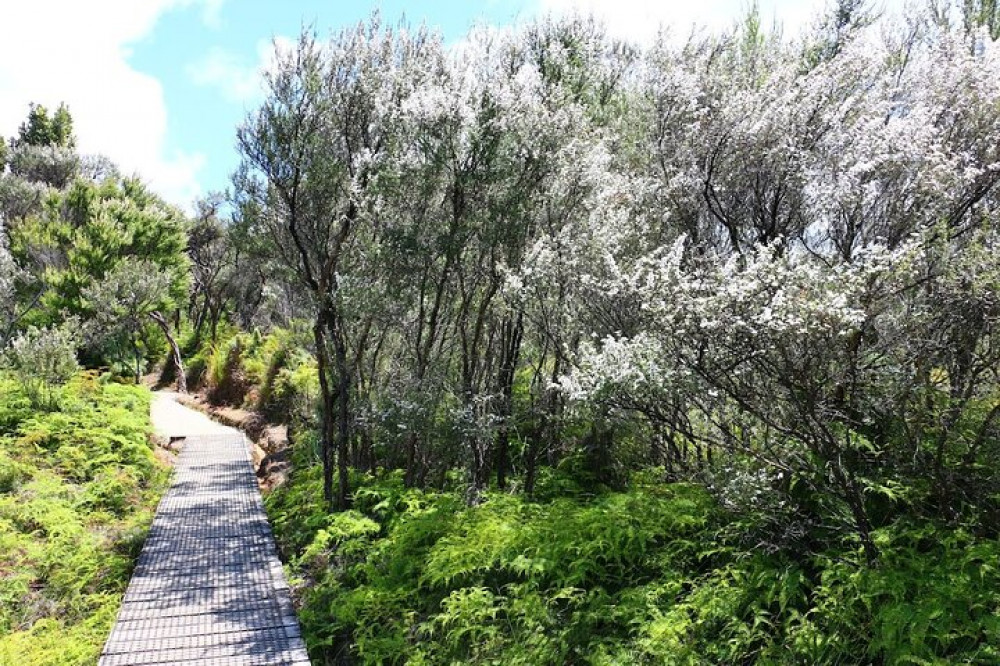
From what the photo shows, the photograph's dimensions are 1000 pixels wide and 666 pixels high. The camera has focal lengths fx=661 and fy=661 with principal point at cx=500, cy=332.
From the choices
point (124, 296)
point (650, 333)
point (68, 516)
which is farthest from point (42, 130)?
point (650, 333)

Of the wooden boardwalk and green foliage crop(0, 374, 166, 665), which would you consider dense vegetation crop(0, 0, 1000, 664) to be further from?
green foliage crop(0, 374, 166, 665)

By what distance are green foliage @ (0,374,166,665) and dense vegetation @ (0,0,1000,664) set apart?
105 cm

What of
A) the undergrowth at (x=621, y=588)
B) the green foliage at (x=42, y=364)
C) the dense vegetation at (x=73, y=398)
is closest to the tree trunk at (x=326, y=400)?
the undergrowth at (x=621, y=588)

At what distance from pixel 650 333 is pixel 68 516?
10101mm

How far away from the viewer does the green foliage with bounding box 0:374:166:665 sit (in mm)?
7594

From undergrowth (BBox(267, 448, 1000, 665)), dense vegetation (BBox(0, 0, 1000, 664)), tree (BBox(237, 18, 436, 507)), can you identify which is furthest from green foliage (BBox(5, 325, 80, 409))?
undergrowth (BBox(267, 448, 1000, 665))

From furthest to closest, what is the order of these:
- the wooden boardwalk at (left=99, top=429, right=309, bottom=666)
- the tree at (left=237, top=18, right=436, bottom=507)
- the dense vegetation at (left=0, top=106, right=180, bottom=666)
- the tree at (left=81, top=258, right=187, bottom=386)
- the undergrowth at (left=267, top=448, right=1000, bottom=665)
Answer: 1. the tree at (left=81, top=258, right=187, bottom=386)
2. the tree at (left=237, top=18, right=436, bottom=507)
3. the dense vegetation at (left=0, top=106, right=180, bottom=666)
4. the wooden boardwalk at (left=99, top=429, right=309, bottom=666)
5. the undergrowth at (left=267, top=448, right=1000, bottom=665)

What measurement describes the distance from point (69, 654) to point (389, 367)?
6.66 m

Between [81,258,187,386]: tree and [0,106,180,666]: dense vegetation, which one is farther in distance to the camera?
[81,258,187,386]: tree

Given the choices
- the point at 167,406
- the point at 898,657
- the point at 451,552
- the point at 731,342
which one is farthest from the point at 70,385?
the point at 898,657

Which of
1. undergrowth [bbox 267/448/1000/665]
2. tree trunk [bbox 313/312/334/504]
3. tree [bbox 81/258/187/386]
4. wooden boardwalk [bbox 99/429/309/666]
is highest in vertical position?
tree [bbox 81/258/187/386]

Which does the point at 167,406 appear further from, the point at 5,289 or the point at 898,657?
the point at 898,657

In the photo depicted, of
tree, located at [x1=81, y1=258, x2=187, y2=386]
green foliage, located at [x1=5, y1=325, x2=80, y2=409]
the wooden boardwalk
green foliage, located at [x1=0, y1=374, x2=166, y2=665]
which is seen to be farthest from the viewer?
tree, located at [x1=81, y1=258, x2=187, y2=386]

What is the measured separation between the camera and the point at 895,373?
210 inches
